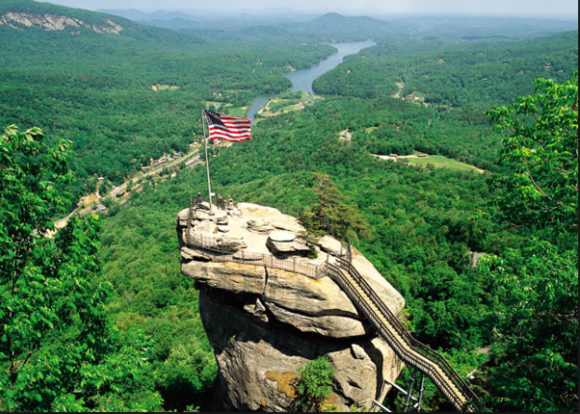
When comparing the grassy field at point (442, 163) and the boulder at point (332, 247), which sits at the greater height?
the boulder at point (332, 247)

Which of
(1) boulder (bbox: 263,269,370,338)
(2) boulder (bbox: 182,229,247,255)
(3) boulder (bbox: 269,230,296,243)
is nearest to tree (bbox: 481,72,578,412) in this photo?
(1) boulder (bbox: 263,269,370,338)

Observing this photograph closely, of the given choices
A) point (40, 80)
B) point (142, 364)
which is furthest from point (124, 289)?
point (40, 80)

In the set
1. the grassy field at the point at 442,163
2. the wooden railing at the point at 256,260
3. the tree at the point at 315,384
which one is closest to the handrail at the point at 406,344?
the wooden railing at the point at 256,260

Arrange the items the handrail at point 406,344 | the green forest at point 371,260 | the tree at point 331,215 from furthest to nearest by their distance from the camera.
Answer: 1. the tree at point 331,215
2. the handrail at point 406,344
3. the green forest at point 371,260

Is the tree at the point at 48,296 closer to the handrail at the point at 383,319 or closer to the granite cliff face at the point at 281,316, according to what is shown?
the granite cliff face at the point at 281,316

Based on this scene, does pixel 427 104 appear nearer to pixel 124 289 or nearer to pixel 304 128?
pixel 304 128
